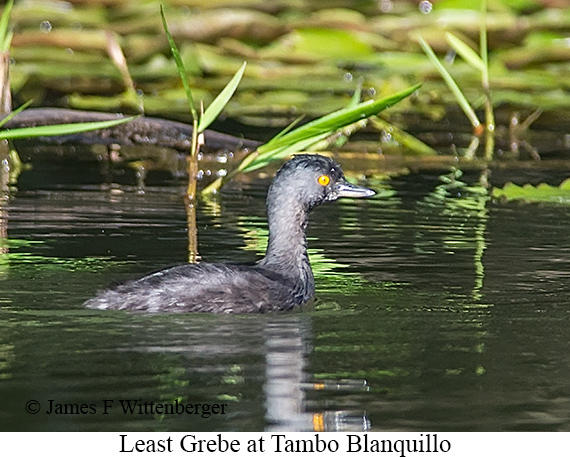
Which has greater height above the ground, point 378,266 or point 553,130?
point 553,130

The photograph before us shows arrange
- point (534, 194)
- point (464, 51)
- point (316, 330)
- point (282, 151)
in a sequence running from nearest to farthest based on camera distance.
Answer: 1. point (316, 330)
2. point (282, 151)
3. point (534, 194)
4. point (464, 51)

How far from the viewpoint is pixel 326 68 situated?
1773 centimetres

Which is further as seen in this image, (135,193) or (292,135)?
(135,193)

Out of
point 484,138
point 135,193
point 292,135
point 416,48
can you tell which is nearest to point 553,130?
point 484,138

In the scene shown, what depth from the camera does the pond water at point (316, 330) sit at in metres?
5.70

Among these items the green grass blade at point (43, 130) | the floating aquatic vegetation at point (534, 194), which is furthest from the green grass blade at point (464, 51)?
the green grass blade at point (43, 130)

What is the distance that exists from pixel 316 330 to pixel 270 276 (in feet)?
2.13

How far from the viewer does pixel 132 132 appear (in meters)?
13.2

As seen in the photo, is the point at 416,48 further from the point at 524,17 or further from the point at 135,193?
the point at 135,193

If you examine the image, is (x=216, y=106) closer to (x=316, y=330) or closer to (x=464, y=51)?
(x=316, y=330)

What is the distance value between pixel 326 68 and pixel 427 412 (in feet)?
40.5

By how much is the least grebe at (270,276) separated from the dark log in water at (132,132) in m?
4.13

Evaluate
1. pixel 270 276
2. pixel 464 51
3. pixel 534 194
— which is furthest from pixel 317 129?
pixel 464 51
